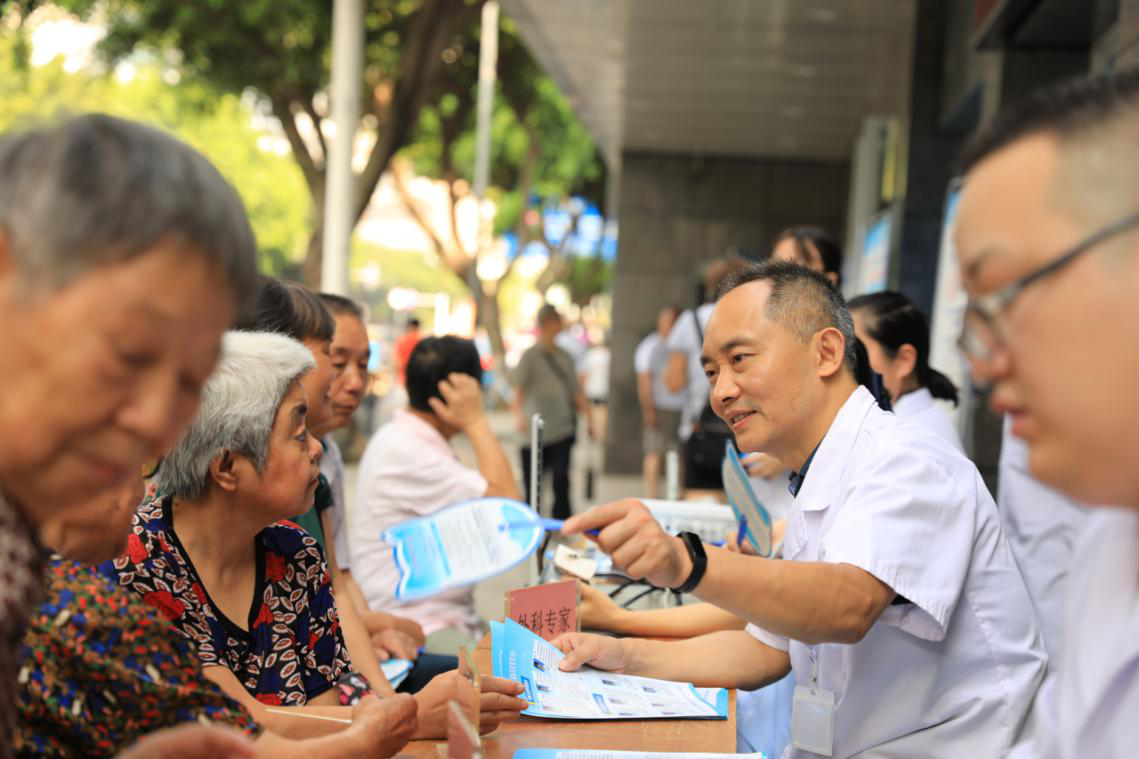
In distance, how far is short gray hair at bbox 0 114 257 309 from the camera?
103 cm

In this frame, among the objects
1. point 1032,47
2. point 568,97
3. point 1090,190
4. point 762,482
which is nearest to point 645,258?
point 568,97

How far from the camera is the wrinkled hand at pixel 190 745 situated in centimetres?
122

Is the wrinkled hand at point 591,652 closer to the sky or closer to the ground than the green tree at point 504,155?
closer to the ground

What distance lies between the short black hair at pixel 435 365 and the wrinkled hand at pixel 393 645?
3.41ft

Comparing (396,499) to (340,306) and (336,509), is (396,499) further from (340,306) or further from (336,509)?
(340,306)

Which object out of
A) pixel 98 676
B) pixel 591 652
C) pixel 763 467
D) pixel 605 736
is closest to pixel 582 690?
pixel 591 652

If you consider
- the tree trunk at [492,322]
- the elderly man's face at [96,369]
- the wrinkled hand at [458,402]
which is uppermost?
the elderly man's face at [96,369]

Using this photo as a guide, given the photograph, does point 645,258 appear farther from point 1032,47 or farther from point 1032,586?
point 1032,586

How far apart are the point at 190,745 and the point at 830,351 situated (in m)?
1.71

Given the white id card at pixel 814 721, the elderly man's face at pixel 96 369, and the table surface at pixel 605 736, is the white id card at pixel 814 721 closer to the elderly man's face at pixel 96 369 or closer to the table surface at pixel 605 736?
the table surface at pixel 605 736

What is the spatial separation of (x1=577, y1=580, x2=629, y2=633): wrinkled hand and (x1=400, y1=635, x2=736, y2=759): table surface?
2.36ft

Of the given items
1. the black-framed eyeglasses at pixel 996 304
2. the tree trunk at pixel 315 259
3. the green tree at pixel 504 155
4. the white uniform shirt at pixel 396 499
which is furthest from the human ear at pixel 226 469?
the green tree at pixel 504 155

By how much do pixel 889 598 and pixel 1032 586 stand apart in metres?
2.12

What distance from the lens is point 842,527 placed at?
2152 mm
